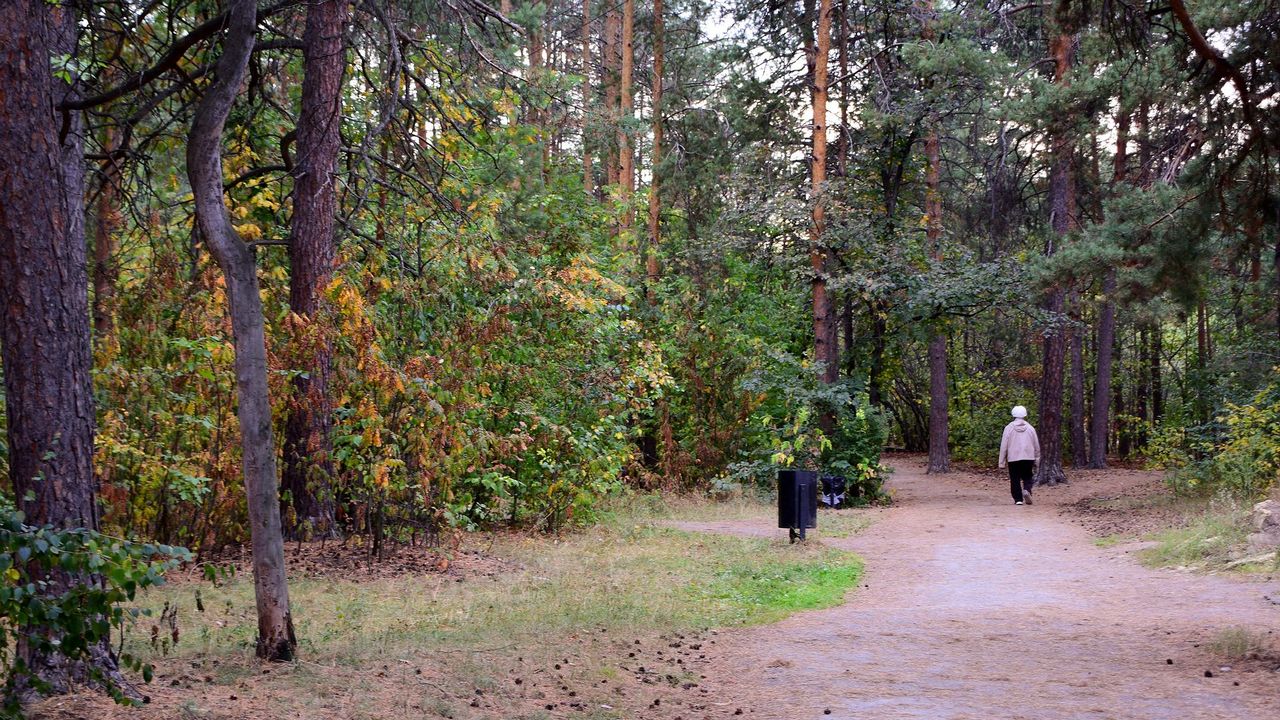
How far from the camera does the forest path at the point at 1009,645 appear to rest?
6.20m

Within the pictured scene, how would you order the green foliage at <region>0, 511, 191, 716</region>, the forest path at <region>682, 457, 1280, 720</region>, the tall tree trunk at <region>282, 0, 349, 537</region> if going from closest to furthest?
the green foliage at <region>0, 511, 191, 716</region>, the forest path at <region>682, 457, 1280, 720</region>, the tall tree trunk at <region>282, 0, 349, 537</region>

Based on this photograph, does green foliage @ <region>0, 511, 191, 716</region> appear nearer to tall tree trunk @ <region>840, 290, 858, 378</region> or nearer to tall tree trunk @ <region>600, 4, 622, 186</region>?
tall tree trunk @ <region>840, 290, 858, 378</region>

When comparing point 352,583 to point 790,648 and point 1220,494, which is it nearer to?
point 790,648

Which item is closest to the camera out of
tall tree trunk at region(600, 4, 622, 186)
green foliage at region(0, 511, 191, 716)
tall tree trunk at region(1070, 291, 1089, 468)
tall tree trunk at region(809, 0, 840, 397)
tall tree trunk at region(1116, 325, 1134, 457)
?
green foliage at region(0, 511, 191, 716)

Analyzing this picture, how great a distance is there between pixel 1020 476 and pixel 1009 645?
40.5 feet

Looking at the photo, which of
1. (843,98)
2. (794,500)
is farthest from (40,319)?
(843,98)

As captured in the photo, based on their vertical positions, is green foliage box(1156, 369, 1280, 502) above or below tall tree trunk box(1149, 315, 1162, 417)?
below

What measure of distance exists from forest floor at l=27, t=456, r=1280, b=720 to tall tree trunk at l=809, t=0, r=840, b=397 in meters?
8.13

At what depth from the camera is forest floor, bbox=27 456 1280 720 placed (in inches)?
232

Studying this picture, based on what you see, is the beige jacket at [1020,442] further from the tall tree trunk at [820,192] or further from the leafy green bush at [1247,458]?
the tall tree trunk at [820,192]

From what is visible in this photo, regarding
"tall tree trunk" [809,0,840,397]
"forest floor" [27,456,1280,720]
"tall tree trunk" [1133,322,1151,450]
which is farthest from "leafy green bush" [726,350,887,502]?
"tall tree trunk" [1133,322,1151,450]

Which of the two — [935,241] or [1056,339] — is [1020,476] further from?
[935,241]

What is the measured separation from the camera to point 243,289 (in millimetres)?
6031

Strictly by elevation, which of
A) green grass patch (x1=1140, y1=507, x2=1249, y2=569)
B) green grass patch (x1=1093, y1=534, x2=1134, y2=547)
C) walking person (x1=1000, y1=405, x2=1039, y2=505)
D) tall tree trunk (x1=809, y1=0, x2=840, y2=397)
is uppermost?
tall tree trunk (x1=809, y1=0, x2=840, y2=397)
